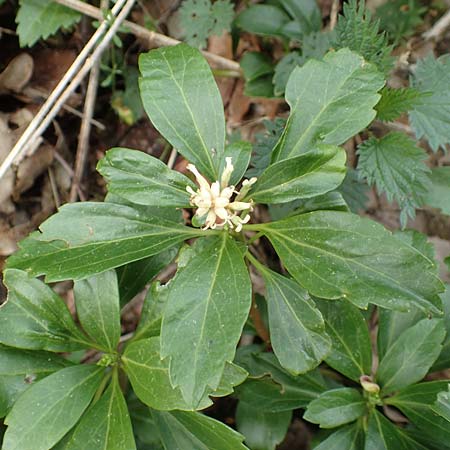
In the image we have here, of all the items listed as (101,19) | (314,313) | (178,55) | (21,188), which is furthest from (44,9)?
(314,313)

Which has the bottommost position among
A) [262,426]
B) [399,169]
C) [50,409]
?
[262,426]

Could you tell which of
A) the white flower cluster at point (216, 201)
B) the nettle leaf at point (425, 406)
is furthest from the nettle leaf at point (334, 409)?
the white flower cluster at point (216, 201)

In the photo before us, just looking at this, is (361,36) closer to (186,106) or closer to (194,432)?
(186,106)

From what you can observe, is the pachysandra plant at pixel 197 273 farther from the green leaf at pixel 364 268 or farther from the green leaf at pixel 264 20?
the green leaf at pixel 264 20

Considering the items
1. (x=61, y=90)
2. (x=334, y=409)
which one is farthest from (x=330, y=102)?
(x=61, y=90)

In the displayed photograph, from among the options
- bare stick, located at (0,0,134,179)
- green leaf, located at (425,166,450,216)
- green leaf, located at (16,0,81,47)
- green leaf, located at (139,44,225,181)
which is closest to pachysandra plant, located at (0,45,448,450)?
green leaf, located at (139,44,225,181)

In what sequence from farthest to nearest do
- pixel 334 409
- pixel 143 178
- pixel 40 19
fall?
pixel 40 19, pixel 334 409, pixel 143 178
